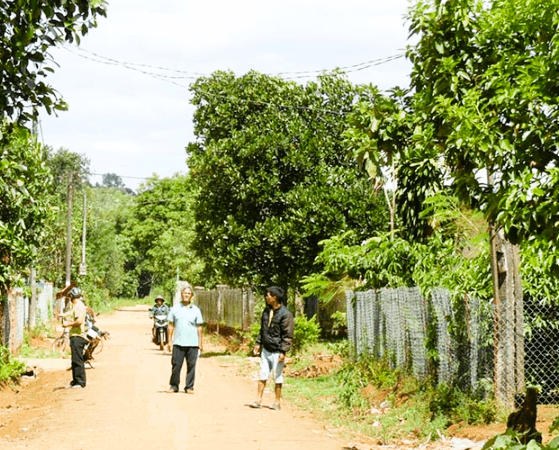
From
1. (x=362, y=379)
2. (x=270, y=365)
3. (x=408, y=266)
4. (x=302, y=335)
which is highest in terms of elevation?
(x=408, y=266)

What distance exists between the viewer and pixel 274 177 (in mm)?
30453

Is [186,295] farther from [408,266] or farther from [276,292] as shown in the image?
[408,266]

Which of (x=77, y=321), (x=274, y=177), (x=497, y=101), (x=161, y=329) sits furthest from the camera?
(x=161, y=329)

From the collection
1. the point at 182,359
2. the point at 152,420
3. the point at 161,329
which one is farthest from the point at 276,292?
the point at 161,329

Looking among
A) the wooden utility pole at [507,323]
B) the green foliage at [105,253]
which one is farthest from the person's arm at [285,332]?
the green foliage at [105,253]

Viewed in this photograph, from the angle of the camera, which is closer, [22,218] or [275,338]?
[275,338]

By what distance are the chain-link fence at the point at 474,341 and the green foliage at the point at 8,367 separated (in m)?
7.14

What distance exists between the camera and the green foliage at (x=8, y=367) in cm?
1900

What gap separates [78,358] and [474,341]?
309 inches

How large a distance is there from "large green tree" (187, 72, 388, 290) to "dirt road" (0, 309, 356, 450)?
347 inches

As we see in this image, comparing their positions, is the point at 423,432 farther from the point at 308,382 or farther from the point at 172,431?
the point at 308,382

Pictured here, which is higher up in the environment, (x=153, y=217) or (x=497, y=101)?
(x=153, y=217)

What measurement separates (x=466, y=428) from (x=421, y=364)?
3409 mm

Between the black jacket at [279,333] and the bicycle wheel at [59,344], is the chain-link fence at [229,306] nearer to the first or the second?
the bicycle wheel at [59,344]
